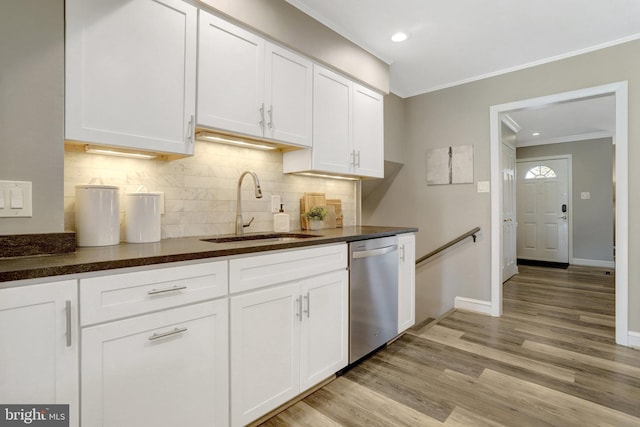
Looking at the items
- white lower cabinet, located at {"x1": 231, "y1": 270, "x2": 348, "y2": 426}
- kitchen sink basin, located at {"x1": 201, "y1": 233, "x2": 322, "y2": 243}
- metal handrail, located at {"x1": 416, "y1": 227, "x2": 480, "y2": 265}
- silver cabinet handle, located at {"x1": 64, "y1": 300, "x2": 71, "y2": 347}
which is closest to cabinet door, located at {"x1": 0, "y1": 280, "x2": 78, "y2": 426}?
silver cabinet handle, located at {"x1": 64, "y1": 300, "x2": 71, "y2": 347}

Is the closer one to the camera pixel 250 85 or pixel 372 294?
pixel 250 85

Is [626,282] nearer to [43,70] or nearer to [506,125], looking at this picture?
[506,125]

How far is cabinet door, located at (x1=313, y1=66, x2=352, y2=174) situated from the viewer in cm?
230

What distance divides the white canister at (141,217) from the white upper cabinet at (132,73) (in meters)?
0.29

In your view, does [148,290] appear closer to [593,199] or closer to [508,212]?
[508,212]

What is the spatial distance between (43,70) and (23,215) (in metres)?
0.58

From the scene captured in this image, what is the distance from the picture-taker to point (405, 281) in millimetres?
2621

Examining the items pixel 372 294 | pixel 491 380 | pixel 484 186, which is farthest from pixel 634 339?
pixel 372 294

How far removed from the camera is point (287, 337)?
166 cm

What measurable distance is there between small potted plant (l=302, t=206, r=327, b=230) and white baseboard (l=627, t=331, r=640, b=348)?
2699mm

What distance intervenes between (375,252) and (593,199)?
5.94 metres

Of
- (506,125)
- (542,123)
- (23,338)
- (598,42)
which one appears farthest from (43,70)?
(542,123)

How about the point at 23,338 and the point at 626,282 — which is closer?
the point at 23,338

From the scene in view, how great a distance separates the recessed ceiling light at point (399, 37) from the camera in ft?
8.25
